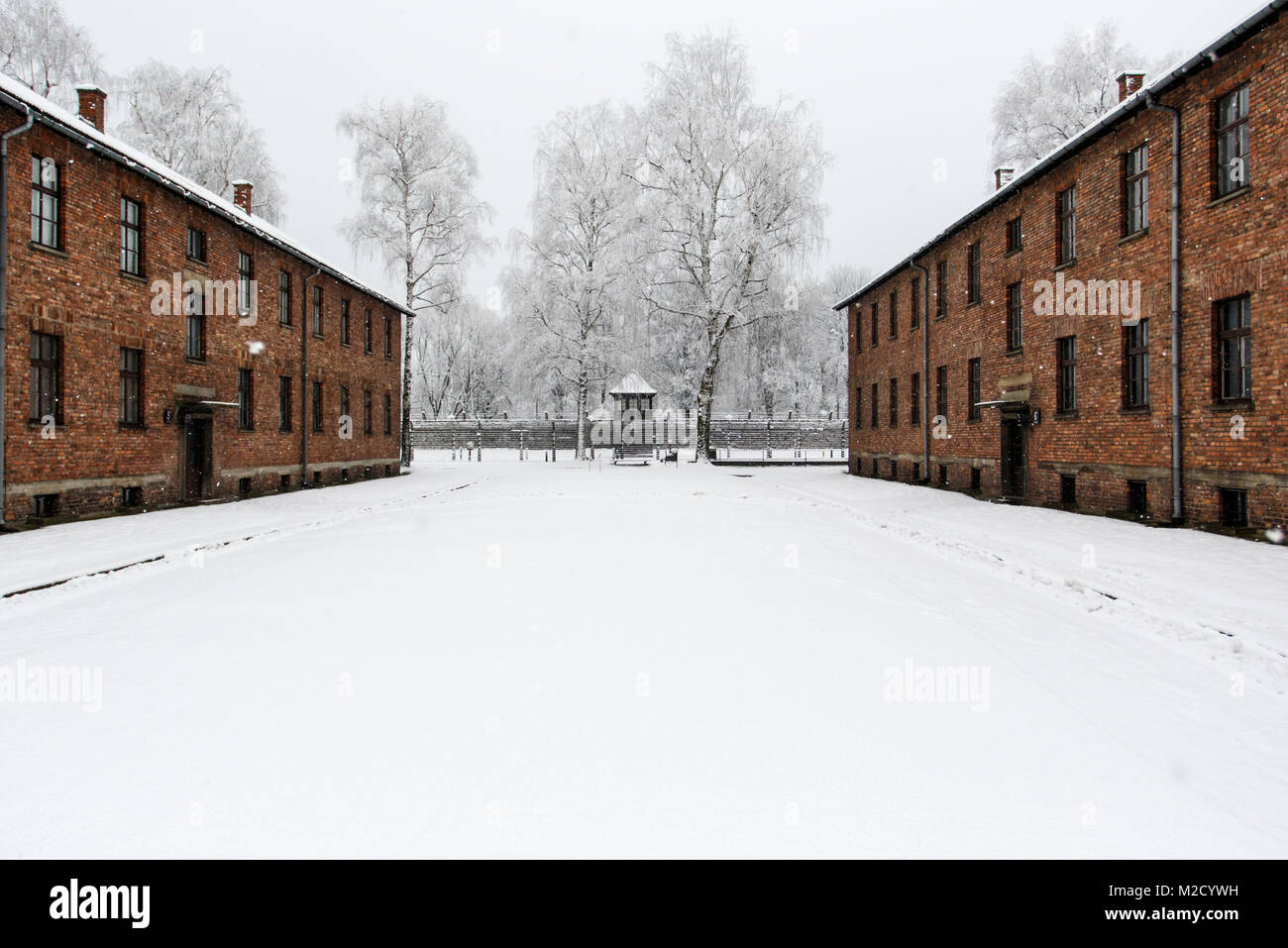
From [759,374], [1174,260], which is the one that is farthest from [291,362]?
[759,374]

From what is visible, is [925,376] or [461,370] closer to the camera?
[925,376]

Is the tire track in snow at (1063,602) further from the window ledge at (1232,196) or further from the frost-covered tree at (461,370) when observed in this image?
the frost-covered tree at (461,370)

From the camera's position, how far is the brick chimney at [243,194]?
2450cm

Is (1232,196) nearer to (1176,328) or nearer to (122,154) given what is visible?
(1176,328)

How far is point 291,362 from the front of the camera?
23703 mm

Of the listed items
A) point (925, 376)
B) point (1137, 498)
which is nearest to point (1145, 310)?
point (1137, 498)

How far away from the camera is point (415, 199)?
118 feet

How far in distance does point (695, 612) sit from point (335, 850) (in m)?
4.35

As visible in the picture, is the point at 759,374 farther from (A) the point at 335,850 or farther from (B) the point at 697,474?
(A) the point at 335,850

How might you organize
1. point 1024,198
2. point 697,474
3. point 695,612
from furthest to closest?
1. point 697,474
2. point 1024,198
3. point 695,612

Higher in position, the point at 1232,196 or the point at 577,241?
the point at 577,241
